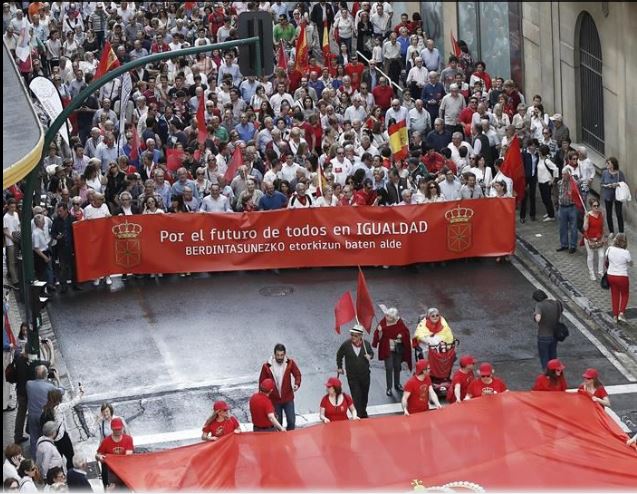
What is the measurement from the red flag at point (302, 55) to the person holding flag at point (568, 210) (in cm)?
850

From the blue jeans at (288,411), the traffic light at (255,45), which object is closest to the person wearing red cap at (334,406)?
the blue jeans at (288,411)

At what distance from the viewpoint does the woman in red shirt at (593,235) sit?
2561 cm

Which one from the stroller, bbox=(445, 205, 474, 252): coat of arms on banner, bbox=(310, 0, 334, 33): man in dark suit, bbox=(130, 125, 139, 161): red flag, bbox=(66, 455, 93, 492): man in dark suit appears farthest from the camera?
bbox=(310, 0, 334, 33): man in dark suit

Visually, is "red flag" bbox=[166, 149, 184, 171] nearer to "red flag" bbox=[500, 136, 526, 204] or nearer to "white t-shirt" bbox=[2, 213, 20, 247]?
"white t-shirt" bbox=[2, 213, 20, 247]

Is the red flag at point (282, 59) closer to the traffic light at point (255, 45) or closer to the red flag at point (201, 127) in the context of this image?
the red flag at point (201, 127)

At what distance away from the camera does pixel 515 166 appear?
28.5 m

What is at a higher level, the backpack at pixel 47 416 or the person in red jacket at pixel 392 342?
the backpack at pixel 47 416

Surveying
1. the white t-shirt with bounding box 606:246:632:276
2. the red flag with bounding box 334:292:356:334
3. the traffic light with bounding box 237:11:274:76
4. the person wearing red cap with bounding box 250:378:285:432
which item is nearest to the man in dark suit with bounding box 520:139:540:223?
the white t-shirt with bounding box 606:246:632:276

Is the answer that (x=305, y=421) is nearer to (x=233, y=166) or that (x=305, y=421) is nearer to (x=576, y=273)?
(x=576, y=273)

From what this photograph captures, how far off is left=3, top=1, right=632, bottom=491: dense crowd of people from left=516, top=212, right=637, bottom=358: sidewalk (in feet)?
1.02

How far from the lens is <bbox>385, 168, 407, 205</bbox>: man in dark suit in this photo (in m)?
28.0

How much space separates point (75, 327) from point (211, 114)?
7.65 meters

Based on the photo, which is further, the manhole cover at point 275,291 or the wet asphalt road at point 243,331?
the manhole cover at point 275,291

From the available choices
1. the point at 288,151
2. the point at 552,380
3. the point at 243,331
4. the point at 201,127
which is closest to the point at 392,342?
the point at 552,380
